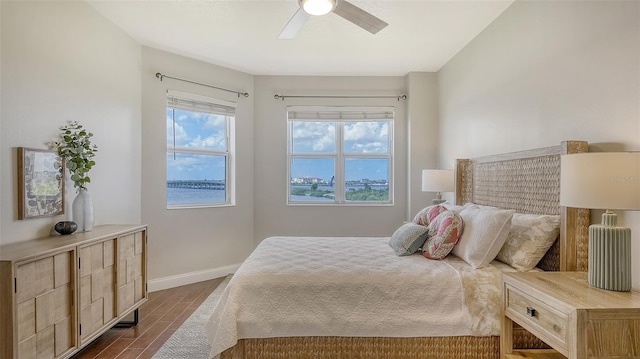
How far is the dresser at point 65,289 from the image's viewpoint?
1635mm

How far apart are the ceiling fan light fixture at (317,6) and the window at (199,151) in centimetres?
233

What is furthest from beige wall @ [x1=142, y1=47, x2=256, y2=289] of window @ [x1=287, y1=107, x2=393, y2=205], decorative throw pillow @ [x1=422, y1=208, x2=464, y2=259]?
decorative throw pillow @ [x1=422, y1=208, x2=464, y2=259]

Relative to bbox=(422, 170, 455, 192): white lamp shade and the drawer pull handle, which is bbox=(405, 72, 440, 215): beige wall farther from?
A: the drawer pull handle

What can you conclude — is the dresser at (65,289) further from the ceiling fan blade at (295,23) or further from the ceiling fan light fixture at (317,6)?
the ceiling fan light fixture at (317,6)

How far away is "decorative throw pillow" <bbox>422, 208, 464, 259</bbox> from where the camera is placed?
2.24 metres

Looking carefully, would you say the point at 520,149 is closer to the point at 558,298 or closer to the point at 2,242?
the point at 558,298

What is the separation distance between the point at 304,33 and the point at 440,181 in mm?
2100

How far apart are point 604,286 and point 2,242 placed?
333 cm

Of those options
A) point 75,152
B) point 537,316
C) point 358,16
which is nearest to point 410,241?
point 537,316

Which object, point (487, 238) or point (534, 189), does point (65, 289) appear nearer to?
point (487, 238)

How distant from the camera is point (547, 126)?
7.17 ft

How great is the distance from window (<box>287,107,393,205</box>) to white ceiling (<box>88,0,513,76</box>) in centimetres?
81

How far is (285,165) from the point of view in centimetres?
444

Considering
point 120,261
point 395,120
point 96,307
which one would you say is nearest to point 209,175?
point 120,261
